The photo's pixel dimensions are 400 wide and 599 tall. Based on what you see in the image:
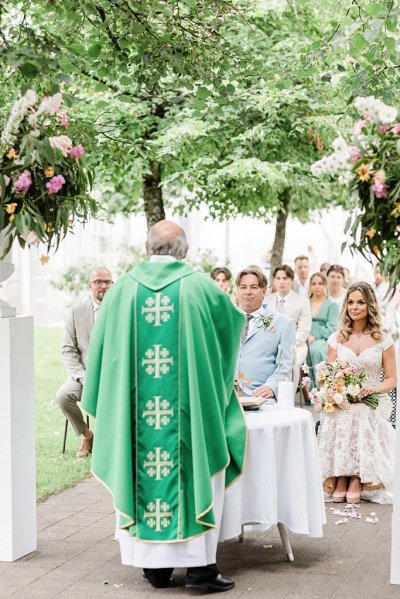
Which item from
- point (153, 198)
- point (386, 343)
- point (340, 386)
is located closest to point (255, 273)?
point (340, 386)

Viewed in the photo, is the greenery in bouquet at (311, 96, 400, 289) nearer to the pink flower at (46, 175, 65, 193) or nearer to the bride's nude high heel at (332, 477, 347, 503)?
the pink flower at (46, 175, 65, 193)

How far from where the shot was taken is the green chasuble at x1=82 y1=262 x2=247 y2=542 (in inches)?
230

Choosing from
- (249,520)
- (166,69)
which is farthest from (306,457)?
(166,69)

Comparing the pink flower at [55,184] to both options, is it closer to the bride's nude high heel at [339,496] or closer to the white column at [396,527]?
the white column at [396,527]

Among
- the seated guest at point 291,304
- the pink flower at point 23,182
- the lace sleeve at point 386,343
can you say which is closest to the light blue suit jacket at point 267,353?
the lace sleeve at point 386,343

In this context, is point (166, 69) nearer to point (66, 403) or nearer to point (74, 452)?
point (66, 403)

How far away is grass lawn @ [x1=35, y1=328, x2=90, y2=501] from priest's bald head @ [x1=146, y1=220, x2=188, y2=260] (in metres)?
3.35

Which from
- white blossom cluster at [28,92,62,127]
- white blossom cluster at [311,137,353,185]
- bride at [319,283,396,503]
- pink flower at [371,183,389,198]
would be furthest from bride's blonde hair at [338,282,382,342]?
white blossom cluster at [28,92,62,127]

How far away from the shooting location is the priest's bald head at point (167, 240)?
5.97m

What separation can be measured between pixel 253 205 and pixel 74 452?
15.3 feet

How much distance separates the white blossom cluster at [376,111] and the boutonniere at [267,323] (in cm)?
235

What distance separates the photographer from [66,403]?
10008 mm

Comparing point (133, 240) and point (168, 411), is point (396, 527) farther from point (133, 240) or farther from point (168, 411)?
Answer: point (133, 240)

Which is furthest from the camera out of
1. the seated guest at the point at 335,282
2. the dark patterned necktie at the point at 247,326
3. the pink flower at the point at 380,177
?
the seated guest at the point at 335,282
